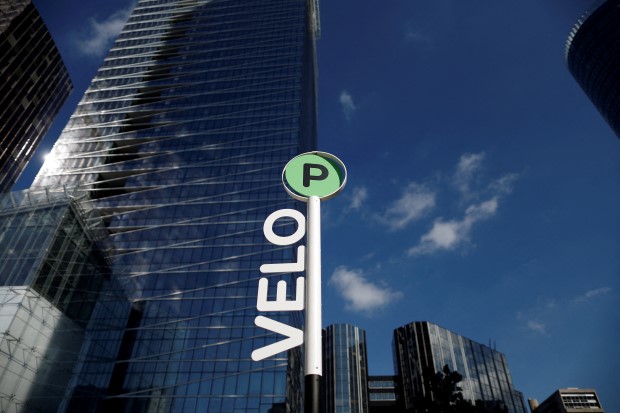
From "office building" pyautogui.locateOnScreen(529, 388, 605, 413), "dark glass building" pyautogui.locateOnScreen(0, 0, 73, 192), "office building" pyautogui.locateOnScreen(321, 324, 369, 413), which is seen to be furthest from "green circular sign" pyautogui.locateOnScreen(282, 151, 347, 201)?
"office building" pyautogui.locateOnScreen(529, 388, 605, 413)

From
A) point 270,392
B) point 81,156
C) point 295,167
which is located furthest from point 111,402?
point 295,167

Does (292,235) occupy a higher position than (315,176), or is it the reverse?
(315,176)

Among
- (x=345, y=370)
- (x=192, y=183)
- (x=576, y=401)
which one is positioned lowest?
(x=576, y=401)

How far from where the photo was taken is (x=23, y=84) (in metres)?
90.1

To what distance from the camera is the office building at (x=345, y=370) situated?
92812mm

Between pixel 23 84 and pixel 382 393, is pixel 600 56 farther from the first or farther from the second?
pixel 23 84

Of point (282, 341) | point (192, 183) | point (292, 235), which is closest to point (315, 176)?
point (292, 235)

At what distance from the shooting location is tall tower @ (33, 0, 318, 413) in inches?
2122

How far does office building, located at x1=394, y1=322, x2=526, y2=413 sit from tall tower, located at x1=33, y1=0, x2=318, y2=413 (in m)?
35.2

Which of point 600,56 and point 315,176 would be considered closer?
point 315,176

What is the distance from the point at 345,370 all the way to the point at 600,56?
105135 mm

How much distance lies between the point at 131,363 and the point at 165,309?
26.5 feet

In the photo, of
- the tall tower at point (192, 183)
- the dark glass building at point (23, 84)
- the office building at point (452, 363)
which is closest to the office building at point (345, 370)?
the office building at point (452, 363)

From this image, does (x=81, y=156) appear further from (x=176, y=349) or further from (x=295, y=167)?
(x=295, y=167)
